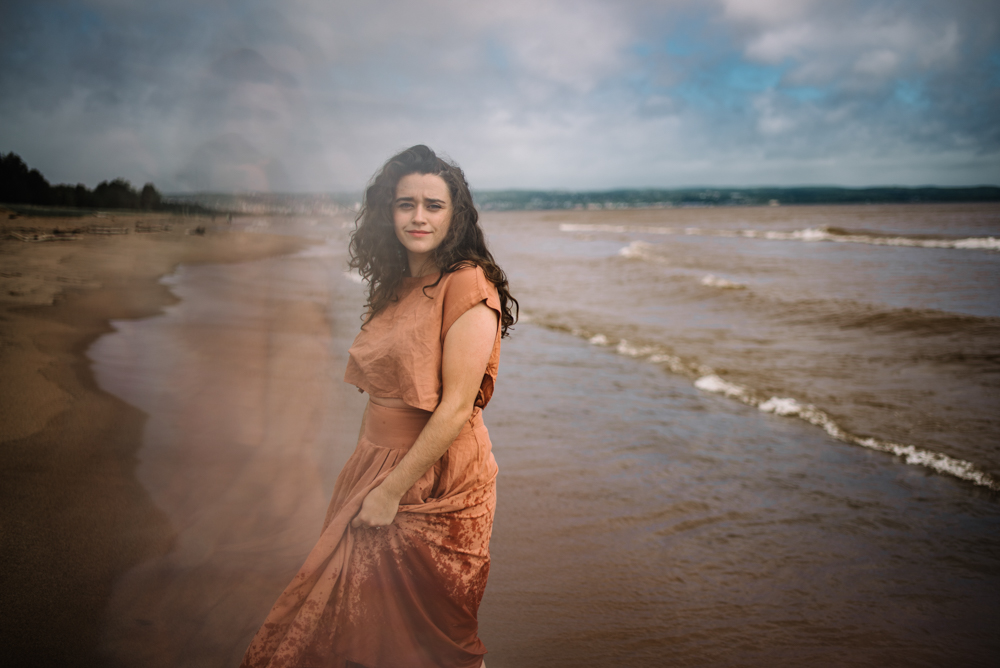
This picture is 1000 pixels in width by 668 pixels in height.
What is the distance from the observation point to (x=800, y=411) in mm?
6316

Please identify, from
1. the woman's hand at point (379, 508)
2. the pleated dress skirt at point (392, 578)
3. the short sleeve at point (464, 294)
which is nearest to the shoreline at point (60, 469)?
the pleated dress skirt at point (392, 578)

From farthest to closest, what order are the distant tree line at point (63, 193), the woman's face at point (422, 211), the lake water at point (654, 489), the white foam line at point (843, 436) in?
the distant tree line at point (63, 193)
the white foam line at point (843, 436)
the lake water at point (654, 489)
the woman's face at point (422, 211)

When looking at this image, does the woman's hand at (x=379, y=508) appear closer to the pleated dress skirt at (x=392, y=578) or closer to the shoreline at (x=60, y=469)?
the pleated dress skirt at (x=392, y=578)

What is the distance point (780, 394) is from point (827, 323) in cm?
592

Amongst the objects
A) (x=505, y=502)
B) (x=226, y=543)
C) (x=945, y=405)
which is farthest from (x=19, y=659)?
(x=945, y=405)

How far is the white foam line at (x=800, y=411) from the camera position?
4.83 m

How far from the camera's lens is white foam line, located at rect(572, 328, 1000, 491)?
4.83m


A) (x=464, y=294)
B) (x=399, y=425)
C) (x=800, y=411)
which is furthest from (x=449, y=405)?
(x=800, y=411)

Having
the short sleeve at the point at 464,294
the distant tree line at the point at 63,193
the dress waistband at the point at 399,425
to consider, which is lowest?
the dress waistband at the point at 399,425

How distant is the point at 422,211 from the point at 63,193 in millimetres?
7020

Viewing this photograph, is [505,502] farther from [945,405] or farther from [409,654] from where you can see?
[945,405]

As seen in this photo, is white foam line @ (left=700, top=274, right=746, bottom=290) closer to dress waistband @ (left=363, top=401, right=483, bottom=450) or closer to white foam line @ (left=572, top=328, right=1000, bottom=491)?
white foam line @ (left=572, top=328, right=1000, bottom=491)

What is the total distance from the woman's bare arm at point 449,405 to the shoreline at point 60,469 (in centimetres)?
174

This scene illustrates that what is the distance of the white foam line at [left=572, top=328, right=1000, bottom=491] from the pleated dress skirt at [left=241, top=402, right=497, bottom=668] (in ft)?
16.7
